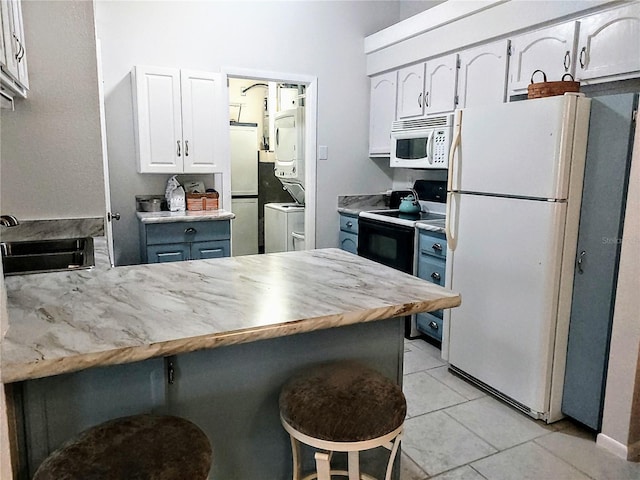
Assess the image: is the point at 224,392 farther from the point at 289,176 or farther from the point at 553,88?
the point at 289,176

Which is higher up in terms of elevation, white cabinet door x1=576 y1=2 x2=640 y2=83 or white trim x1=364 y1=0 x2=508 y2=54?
white trim x1=364 y1=0 x2=508 y2=54

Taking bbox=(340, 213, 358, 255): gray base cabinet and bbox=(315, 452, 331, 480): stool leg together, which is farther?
bbox=(340, 213, 358, 255): gray base cabinet

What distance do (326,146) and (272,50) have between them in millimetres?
915

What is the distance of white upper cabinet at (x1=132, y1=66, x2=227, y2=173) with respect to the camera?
323cm

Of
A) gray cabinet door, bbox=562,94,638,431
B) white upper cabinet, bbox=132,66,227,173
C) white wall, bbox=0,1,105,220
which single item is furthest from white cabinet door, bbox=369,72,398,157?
white wall, bbox=0,1,105,220

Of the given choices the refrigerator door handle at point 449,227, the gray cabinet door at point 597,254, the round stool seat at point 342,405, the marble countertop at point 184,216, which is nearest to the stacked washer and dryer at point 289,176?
the marble countertop at point 184,216

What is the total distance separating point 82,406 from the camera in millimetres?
1162

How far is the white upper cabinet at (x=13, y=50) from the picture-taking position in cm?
148

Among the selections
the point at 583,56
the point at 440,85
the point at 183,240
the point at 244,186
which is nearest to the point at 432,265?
the point at 440,85

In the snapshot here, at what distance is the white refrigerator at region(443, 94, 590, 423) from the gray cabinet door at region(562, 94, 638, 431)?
0.13ft

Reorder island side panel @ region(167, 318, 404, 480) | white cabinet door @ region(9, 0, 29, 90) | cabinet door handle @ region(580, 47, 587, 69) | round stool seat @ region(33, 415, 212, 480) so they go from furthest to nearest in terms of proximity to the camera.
A: cabinet door handle @ region(580, 47, 587, 69) → white cabinet door @ region(9, 0, 29, 90) → island side panel @ region(167, 318, 404, 480) → round stool seat @ region(33, 415, 212, 480)

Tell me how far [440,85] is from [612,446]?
2535mm

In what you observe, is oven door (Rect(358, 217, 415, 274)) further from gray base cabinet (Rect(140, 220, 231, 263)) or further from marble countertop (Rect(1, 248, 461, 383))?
marble countertop (Rect(1, 248, 461, 383))

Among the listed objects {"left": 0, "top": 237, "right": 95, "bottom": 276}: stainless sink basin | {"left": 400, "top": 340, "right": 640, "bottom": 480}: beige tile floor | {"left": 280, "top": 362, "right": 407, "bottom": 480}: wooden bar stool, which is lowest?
{"left": 400, "top": 340, "right": 640, "bottom": 480}: beige tile floor
